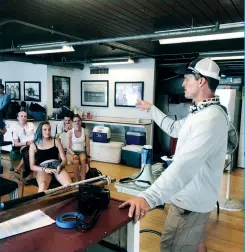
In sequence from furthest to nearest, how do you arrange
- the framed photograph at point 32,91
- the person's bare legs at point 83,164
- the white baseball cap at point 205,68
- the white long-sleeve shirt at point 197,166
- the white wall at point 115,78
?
the framed photograph at point 32,91, the white wall at point 115,78, the person's bare legs at point 83,164, the white baseball cap at point 205,68, the white long-sleeve shirt at point 197,166

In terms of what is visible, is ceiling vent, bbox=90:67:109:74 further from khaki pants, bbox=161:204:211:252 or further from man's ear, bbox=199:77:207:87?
khaki pants, bbox=161:204:211:252

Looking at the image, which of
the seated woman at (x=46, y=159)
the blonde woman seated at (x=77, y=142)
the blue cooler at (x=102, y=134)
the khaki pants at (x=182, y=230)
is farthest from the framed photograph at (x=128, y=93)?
the khaki pants at (x=182, y=230)

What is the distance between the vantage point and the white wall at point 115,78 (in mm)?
6934

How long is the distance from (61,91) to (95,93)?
0.99 meters

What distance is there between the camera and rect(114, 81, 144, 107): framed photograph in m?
7.06

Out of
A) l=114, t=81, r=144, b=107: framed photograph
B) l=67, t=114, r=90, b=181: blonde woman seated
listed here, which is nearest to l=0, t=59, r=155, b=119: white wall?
l=114, t=81, r=144, b=107: framed photograph

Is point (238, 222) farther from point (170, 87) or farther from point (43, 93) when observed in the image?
point (43, 93)

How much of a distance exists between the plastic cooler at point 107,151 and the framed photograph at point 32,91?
218 cm

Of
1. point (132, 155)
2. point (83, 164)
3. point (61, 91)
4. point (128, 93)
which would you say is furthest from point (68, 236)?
point (61, 91)

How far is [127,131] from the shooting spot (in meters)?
7.15

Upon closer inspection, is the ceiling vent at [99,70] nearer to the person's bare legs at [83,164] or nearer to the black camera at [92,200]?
the person's bare legs at [83,164]

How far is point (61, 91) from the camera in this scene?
7.77 m

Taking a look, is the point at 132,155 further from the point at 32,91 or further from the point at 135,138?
the point at 32,91

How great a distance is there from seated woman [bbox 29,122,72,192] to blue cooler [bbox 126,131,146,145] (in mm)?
3105
